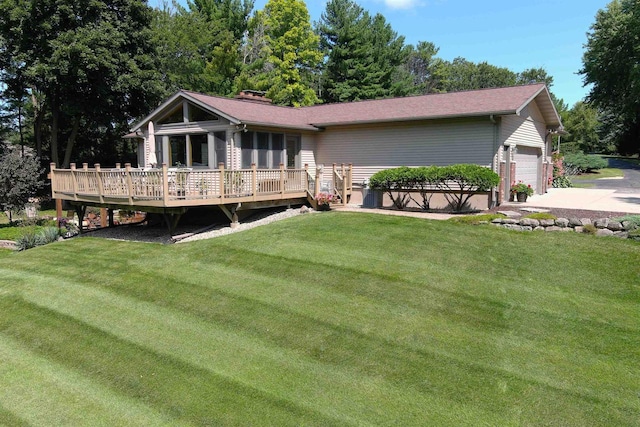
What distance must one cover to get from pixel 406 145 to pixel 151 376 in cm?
1295

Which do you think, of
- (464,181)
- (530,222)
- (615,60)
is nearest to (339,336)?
(530,222)

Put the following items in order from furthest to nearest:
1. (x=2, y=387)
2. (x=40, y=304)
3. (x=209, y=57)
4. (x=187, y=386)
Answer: (x=209, y=57), (x=40, y=304), (x=2, y=387), (x=187, y=386)

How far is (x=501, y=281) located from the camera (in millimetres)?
7090

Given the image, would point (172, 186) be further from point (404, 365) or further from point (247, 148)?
point (404, 365)

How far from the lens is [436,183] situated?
45.4 ft

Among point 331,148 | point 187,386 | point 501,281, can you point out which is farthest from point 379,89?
point 187,386

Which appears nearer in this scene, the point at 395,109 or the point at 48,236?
the point at 48,236

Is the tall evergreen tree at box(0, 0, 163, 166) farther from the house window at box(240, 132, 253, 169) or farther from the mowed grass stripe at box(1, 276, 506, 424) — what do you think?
the mowed grass stripe at box(1, 276, 506, 424)

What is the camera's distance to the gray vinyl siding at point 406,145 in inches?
577

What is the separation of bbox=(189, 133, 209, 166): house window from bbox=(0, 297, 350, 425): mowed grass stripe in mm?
9978

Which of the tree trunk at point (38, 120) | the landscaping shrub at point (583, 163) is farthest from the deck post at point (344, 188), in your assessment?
the landscaping shrub at point (583, 163)

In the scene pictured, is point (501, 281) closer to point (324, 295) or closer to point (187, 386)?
point (324, 295)

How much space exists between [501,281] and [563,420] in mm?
3272

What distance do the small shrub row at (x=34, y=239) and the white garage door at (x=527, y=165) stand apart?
655 inches
